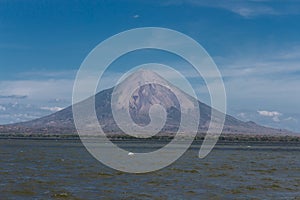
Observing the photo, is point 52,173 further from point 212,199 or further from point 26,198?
point 212,199

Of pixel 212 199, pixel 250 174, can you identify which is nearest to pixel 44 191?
pixel 212 199

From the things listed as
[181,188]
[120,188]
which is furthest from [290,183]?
[120,188]

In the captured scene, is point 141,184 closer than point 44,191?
No

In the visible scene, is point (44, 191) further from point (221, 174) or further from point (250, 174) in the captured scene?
point (250, 174)

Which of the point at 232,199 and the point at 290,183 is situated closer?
the point at 232,199

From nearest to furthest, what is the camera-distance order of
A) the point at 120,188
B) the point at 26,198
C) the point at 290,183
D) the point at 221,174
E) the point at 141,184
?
1. the point at 26,198
2. the point at 120,188
3. the point at 141,184
4. the point at 290,183
5. the point at 221,174

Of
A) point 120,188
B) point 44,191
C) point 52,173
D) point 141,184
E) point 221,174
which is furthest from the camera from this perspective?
point 221,174

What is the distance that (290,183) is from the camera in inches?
1933

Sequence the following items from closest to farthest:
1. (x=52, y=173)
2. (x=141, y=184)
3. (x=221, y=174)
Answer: (x=141, y=184), (x=52, y=173), (x=221, y=174)

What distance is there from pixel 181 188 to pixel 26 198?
13730mm

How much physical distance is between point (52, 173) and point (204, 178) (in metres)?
16.3

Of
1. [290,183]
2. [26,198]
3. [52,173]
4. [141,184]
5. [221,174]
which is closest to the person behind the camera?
[26,198]

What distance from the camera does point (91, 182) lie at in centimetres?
4516

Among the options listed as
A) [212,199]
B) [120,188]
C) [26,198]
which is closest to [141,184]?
[120,188]
